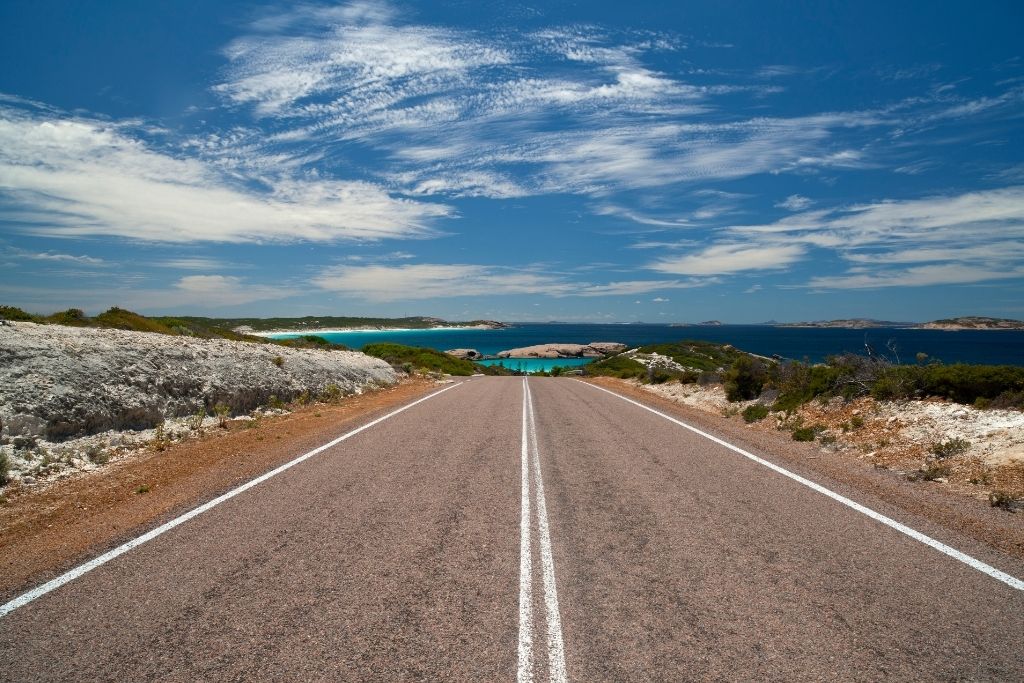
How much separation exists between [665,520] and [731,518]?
80cm

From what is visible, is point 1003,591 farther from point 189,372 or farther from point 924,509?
point 189,372

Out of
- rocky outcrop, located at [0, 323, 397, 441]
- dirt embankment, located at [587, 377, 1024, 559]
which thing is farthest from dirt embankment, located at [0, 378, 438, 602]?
dirt embankment, located at [587, 377, 1024, 559]

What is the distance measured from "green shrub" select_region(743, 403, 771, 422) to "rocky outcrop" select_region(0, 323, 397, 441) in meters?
14.4

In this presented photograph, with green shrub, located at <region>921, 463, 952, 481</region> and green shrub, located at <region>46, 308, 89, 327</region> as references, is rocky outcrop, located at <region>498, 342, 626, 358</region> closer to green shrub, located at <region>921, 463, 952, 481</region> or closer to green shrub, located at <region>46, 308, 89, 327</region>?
green shrub, located at <region>46, 308, 89, 327</region>

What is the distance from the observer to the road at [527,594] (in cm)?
366

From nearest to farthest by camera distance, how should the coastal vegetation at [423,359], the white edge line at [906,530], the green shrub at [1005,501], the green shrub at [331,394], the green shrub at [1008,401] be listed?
1. the white edge line at [906,530]
2. the green shrub at [1005,501]
3. the green shrub at [1008,401]
4. the green shrub at [331,394]
5. the coastal vegetation at [423,359]

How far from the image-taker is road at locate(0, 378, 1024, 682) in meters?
3.66

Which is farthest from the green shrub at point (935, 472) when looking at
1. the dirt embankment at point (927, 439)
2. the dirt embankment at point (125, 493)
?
the dirt embankment at point (125, 493)

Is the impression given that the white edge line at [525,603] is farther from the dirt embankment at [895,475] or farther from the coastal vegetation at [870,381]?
the coastal vegetation at [870,381]

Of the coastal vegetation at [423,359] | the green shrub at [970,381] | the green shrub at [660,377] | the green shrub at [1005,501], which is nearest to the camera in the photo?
the green shrub at [1005,501]

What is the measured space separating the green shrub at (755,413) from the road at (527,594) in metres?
8.95

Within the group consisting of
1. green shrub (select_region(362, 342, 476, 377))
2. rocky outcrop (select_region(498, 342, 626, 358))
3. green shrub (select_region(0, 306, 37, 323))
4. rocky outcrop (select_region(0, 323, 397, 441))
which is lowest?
rocky outcrop (select_region(498, 342, 626, 358))

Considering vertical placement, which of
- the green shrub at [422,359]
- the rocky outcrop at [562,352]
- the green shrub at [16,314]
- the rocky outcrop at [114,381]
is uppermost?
the green shrub at [16,314]

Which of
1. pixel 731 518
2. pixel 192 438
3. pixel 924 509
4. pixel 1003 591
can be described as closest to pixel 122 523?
pixel 192 438
